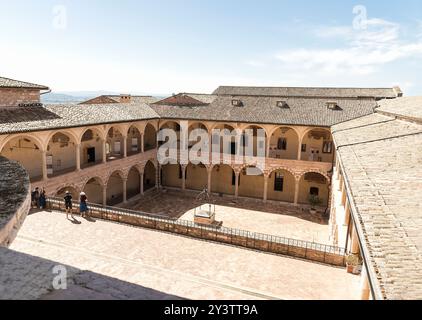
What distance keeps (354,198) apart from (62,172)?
20777mm

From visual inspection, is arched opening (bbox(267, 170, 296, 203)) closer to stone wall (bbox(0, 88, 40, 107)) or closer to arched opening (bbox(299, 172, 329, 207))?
arched opening (bbox(299, 172, 329, 207))

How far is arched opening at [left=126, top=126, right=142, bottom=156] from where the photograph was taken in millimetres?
32562

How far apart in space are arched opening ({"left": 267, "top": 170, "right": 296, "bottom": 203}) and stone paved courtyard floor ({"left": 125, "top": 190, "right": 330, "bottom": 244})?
1.36 meters

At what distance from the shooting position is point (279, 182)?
31969 millimetres

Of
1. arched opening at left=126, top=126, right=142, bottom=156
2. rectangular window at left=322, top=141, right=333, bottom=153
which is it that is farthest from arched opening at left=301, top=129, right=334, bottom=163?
arched opening at left=126, top=126, right=142, bottom=156

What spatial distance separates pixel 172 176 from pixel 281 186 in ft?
37.7

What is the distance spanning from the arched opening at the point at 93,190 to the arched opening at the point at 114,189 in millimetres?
1135

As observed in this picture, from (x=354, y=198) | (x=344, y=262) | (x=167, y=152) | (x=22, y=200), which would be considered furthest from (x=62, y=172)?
(x=354, y=198)

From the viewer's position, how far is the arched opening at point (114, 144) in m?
30.4

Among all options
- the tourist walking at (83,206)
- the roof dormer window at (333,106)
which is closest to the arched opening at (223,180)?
the roof dormer window at (333,106)

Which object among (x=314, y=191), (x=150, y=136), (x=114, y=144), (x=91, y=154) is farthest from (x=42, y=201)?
(x=314, y=191)

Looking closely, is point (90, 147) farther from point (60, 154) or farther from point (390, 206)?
point (390, 206)

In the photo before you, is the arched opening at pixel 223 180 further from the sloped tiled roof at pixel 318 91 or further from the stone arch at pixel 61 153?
the stone arch at pixel 61 153
